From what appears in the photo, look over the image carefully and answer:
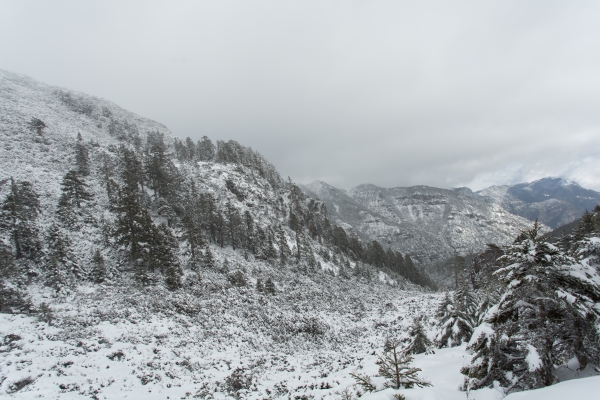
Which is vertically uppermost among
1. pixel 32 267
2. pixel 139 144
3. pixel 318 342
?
pixel 139 144

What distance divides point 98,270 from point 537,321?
124ft

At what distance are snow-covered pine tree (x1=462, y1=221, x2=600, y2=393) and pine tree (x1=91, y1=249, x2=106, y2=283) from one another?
1393 inches

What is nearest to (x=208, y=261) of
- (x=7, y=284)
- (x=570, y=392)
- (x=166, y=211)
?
(x=166, y=211)

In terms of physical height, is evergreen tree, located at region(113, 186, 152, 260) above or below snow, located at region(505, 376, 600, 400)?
above

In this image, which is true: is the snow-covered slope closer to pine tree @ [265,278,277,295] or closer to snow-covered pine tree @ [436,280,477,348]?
pine tree @ [265,278,277,295]

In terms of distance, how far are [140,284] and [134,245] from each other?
6.05 m

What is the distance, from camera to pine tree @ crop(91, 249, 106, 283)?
30.2m

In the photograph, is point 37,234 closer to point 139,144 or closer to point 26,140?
point 26,140

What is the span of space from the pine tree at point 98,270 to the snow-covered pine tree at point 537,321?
35.4 m

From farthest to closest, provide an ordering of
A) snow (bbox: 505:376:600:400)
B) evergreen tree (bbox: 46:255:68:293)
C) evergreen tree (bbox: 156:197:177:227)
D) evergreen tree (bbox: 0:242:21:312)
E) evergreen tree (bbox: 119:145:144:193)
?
evergreen tree (bbox: 119:145:144:193) → evergreen tree (bbox: 156:197:177:227) → evergreen tree (bbox: 46:255:68:293) → evergreen tree (bbox: 0:242:21:312) → snow (bbox: 505:376:600:400)

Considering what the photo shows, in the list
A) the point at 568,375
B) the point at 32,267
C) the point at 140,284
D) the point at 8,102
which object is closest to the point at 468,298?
the point at 568,375

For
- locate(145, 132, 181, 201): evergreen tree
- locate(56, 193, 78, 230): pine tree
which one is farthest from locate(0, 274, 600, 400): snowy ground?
locate(145, 132, 181, 201): evergreen tree

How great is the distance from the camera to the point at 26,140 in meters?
57.3

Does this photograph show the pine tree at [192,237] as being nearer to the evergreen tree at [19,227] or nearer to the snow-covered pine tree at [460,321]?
the evergreen tree at [19,227]
